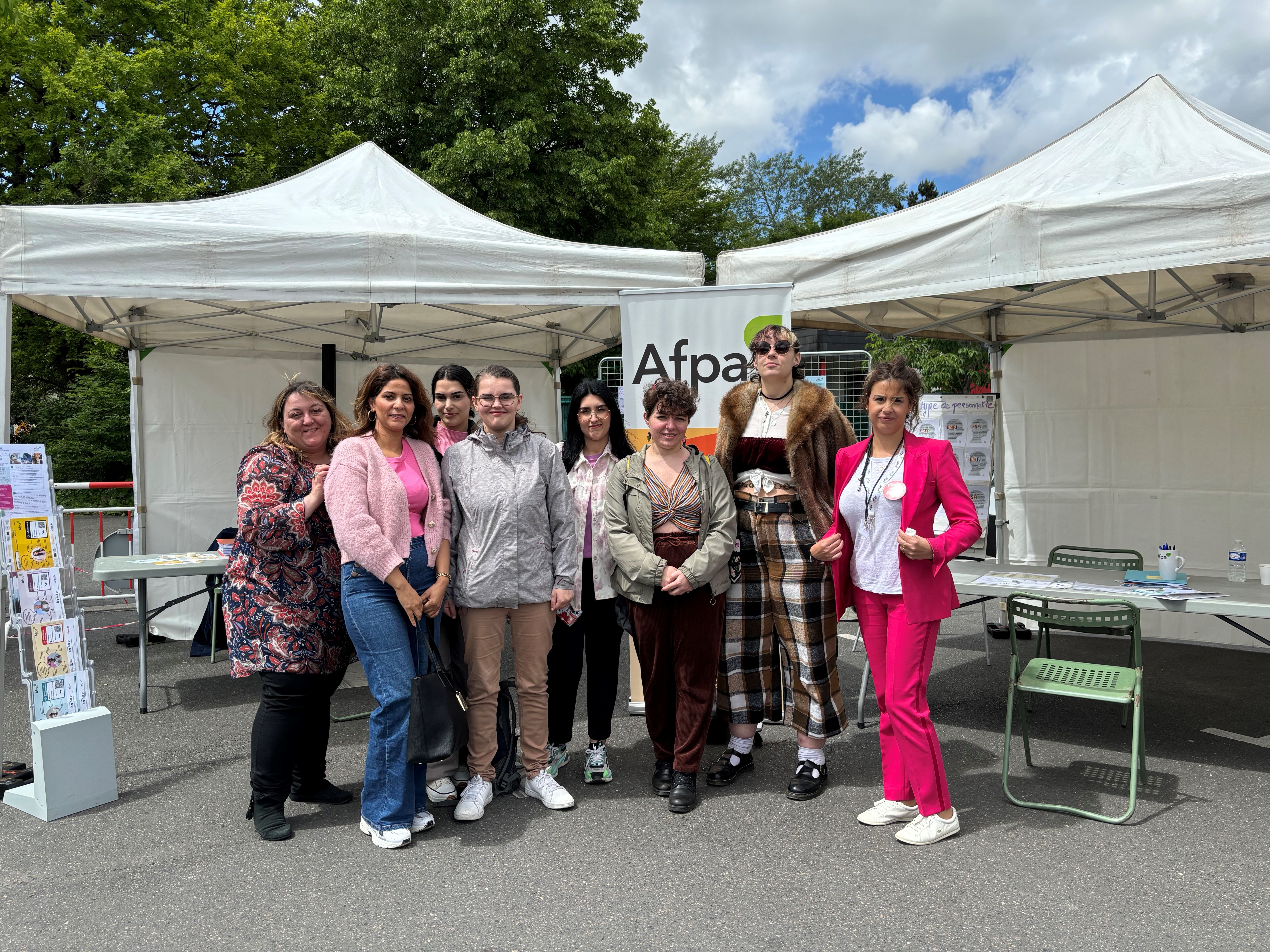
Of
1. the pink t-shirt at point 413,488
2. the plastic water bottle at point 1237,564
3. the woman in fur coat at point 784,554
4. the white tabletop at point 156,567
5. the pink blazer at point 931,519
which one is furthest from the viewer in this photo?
the white tabletop at point 156,567

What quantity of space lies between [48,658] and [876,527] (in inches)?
130

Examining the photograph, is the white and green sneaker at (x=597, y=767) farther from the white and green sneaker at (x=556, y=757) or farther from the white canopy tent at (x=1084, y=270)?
the white canopy tent at (x=1084, y=270)

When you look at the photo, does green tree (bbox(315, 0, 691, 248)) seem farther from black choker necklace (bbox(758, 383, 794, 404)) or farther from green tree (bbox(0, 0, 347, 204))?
black choker necklace (bbox(758, 383, 794, 404))

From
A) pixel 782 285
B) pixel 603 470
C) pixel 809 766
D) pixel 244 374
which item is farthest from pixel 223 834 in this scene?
pixel 244 374

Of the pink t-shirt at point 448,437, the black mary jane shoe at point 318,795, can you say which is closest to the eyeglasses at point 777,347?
the pink t-shirt at point 448,437

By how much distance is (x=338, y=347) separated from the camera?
7145 mm

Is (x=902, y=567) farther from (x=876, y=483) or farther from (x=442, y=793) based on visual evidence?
(x=442, y=793)

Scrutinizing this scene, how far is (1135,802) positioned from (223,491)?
612cm

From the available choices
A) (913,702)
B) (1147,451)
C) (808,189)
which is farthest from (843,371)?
(808,189)

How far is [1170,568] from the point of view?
4.27 meters

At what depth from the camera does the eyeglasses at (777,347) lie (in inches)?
136

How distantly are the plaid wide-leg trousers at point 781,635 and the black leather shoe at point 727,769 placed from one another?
6.9 inches

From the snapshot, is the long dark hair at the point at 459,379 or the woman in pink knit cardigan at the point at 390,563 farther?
the long dark hair at the point at 459,379

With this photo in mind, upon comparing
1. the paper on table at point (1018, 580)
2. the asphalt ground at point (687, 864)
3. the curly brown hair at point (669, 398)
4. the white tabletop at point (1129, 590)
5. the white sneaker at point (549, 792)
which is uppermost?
the curly brown hair at point (669, 398)
